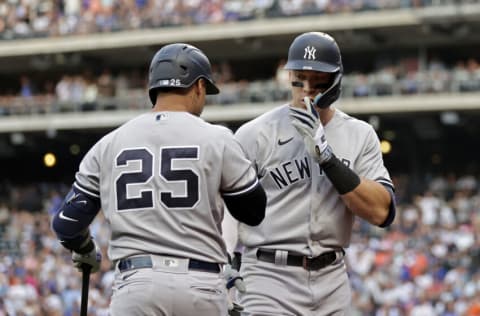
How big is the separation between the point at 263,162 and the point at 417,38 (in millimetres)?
23627

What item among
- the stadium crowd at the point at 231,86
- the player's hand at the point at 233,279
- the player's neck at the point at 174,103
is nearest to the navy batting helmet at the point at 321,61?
the player's neck at the point at 174,103

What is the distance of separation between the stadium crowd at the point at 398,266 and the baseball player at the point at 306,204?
8.15 meters

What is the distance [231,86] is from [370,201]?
941 inches

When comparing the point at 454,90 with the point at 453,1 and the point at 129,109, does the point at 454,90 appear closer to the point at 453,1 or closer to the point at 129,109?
the point at 453,1

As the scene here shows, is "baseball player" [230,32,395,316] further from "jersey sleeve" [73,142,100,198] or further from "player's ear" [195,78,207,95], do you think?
"jersey sleeve" [73,142,100,198]

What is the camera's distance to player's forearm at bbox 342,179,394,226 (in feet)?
17.7

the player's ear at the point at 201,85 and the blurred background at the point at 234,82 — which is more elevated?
the player's ear at the point at 201,85

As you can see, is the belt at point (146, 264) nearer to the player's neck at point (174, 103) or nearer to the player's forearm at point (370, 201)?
the player's neck at point (174, 103)

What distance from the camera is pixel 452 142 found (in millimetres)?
29047

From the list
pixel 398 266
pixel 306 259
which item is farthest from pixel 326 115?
pixel 398 266

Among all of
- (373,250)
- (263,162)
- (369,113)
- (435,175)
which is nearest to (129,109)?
(369,113)

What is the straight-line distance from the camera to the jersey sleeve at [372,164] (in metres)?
5.64

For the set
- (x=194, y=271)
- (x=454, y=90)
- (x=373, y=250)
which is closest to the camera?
(x=194, y=271)

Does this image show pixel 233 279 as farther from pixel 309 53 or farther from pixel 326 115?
pixel 309 53
